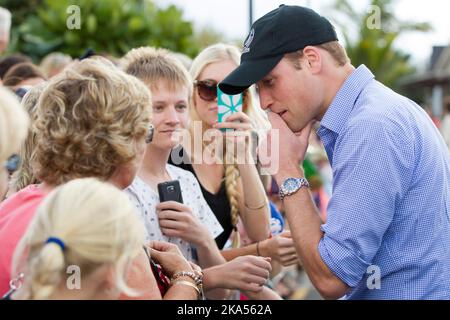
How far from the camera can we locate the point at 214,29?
2695cm

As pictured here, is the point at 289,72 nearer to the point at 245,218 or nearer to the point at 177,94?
the point at 177,94

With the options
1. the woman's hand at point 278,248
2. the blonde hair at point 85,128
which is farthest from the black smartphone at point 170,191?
the blonde hair at point 85,128

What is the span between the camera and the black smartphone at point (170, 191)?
3.31 m

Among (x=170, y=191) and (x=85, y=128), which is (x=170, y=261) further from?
(x=170, y=191)

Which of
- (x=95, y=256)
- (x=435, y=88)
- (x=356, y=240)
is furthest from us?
(x=435, y=88)

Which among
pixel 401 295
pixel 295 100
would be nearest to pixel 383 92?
pixel 295 100

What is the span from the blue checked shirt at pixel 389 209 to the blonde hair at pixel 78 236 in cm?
83

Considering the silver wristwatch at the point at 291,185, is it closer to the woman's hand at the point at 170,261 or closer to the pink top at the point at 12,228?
the woman's hand at the point at 170,261

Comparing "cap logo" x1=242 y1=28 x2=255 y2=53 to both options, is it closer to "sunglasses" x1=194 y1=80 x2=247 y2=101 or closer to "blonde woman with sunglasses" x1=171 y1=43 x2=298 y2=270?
"blonde woman with sunglasses" x1=171 y1=43 x2=298 y2=270

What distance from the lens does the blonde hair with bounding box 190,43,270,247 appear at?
158 inches

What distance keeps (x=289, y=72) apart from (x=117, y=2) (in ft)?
31.4

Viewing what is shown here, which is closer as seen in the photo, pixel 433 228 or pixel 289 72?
pixel 433 228

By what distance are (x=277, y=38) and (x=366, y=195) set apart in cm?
71

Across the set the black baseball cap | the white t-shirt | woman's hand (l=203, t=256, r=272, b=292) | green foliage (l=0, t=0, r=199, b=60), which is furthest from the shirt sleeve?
green foliage (l=0, t=0, r=199, b=60)
